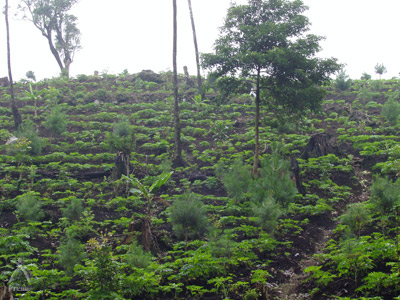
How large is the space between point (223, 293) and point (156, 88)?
74.6 feet

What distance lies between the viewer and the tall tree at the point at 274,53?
1323 cm

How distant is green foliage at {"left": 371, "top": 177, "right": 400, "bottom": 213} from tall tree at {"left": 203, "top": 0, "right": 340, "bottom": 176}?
4704mm

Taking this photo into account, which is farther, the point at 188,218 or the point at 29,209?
the point at 29,209

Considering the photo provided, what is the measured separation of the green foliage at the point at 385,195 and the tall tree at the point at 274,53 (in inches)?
185

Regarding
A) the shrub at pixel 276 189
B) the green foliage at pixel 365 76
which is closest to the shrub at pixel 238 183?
the shrub at pixel 276 189

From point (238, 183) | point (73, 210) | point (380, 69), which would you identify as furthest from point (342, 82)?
point (73, 210)

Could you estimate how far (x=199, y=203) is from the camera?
991cm

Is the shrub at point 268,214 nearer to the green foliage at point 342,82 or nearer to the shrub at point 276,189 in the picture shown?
the shrub at point 276,189

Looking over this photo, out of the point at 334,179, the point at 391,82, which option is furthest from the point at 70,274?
the point at 391,82

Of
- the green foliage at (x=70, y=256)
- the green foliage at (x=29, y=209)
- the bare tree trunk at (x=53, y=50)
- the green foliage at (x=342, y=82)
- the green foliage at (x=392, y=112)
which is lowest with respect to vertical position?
the green foliage at (x=70, y=256)

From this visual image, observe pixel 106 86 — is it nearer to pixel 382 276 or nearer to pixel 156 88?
pixel 156 88

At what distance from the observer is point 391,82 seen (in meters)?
27.0

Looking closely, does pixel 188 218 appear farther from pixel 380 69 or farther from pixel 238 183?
pixel 380 69

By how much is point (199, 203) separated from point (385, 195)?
4.67 meters
